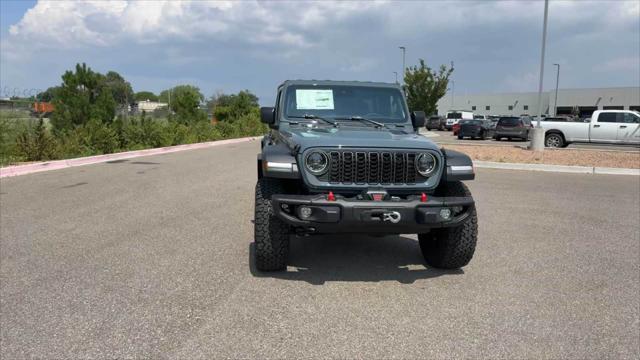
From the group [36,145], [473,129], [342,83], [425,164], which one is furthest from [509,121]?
[425,164]

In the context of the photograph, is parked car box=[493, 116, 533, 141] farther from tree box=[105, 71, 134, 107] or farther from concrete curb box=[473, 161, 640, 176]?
tree box=[105, 71, 134, 107]

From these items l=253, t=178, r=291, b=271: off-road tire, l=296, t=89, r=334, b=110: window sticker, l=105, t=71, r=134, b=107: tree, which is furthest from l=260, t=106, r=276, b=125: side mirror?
l=105, t=71, r=134, b=107: tree

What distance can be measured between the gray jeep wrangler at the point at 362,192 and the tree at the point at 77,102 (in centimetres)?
1486

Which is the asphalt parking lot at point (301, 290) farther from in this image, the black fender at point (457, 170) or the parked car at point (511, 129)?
the parked car at point (511, 129)

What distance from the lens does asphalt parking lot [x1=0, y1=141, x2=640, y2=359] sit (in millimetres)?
3363

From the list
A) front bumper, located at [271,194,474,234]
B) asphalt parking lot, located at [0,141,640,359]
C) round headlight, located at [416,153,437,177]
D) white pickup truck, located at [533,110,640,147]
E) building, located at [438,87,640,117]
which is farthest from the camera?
building, located at [438,87,640,117]

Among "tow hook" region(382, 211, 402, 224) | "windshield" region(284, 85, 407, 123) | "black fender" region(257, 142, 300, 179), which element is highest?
"windshield" region(284, 85, 407, 123)

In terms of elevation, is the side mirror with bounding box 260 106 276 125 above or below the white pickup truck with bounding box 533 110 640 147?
above

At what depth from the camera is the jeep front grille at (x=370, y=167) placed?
13.8 feet

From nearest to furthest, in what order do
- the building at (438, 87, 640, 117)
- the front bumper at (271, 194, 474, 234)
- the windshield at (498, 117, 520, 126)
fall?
the front bumper at (271, 194, 474, 234), the windshield at (498, 117, 520, 126), the building at (438, 87, 640, 117)

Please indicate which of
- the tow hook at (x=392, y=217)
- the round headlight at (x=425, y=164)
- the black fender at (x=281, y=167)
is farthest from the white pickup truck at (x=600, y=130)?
the black fender at (x=281, y=167)

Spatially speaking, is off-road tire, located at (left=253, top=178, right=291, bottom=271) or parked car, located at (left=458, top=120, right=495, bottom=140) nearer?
off-road tire, located at (left=253, top=178, right=291, bottom=271)

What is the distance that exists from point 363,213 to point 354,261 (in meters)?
1.33

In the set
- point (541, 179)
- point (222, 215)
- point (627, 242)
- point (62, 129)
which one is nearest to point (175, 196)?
point (222, 215)
